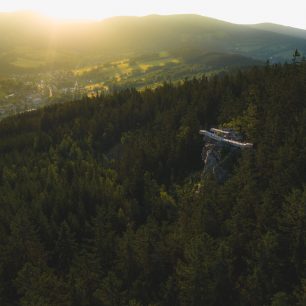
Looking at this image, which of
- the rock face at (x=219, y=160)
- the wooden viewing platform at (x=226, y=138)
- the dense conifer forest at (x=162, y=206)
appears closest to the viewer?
the dense conifer forest at (x=162, y=206)

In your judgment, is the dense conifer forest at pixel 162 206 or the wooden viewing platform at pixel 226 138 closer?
the dense conifer forest at pixel 162 206

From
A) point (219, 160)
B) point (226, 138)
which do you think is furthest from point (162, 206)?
point (226, 138)

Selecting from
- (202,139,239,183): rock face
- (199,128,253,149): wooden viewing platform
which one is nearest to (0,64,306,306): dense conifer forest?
(202,139,239,183): rock face

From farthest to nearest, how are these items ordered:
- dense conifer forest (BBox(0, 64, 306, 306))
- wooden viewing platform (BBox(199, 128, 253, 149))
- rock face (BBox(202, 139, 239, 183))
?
1. rock face (BBox(202, 139, 239, 183))
2. wooden viewing platform (BBox(199, 128, 253, 149))
3. dense conifer forest (BBox(0, 64, 306, 306))

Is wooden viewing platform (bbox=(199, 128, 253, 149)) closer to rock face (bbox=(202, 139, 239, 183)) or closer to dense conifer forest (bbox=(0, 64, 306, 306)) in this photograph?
rock face (bbox=(202, 139, 239, 183))

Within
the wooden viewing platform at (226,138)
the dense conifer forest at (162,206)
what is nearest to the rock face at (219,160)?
the wooden viewing platform at (226,138)

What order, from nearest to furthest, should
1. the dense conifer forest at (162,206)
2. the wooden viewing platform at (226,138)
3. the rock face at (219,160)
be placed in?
the dense conifer forest at (162,206)
the wooden viewing platform at (226,138)
the rock face at (219,160)

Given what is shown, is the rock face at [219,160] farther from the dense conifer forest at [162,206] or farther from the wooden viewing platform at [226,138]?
the dense conifer forest at [162,206]
